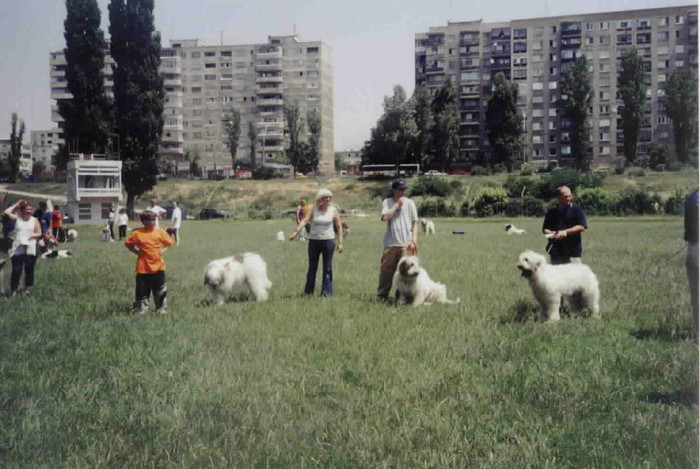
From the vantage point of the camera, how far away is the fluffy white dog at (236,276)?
10188 mm

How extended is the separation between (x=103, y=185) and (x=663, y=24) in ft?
24.5

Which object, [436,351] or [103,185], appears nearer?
[436,351]

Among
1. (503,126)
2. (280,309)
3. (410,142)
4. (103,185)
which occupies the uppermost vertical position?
(503,126)

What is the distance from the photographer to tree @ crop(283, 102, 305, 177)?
13.7 meters

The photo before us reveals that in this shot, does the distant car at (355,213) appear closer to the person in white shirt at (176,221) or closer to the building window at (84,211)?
the person in white shirt at (176,221)

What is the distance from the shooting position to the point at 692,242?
6500 mm

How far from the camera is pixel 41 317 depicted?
8.15 m

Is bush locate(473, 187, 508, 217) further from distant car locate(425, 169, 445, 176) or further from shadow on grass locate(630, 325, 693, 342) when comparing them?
shadow on grass locate(630, 325, 693, 342)

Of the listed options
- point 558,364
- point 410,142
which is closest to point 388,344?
point 558,364

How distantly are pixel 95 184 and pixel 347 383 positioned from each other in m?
5.34

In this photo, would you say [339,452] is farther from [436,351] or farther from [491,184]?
[491,184]

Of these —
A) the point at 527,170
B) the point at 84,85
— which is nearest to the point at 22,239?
the point at 84,85

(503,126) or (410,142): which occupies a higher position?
(503,126)

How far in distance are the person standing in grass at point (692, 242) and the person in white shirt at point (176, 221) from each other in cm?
1142
